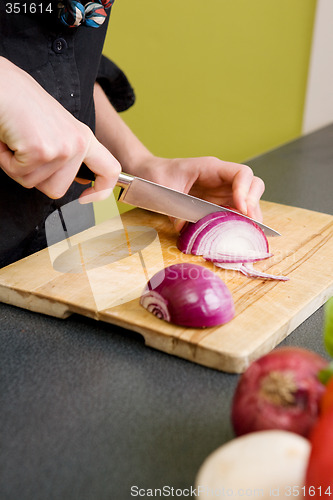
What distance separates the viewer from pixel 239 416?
19.1 inches

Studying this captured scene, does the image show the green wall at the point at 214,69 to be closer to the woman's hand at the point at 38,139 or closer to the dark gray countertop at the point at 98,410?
the woman's hand at the point at 38,139

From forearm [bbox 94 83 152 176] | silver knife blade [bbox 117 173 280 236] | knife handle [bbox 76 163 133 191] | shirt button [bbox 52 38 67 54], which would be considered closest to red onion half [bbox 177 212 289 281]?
silver knife blade [bbox 117 173 280 236]

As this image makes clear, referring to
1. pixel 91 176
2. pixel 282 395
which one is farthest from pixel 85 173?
pixel 282 395

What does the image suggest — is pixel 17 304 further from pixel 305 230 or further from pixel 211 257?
pixel 305 230

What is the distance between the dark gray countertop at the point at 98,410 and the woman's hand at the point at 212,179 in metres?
0.34

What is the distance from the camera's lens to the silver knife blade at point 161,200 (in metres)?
1.00

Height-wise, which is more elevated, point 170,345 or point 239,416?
point 239,416

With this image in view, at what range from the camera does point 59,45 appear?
1024mm

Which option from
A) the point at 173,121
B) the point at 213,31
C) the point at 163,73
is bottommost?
the point at 173,121

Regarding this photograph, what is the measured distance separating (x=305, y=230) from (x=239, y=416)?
73 centimetres

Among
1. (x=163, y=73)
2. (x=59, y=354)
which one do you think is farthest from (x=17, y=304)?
(x=163, y=73)

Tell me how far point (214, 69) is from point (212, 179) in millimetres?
1561

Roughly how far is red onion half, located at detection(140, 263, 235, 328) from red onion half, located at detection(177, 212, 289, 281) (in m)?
0.22

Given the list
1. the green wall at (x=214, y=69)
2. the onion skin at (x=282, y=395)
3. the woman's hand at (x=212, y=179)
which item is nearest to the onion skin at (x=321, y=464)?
the onion skin at (x=282, y=395)
